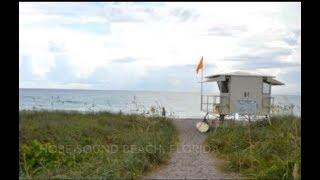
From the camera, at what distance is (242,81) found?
17.4m

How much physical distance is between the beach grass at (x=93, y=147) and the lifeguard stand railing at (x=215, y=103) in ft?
6.81

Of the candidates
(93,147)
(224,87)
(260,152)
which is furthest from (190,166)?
(224,87)

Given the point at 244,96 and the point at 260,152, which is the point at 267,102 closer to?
the point at 244,96

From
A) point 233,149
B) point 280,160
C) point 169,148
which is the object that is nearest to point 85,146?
point 169,148

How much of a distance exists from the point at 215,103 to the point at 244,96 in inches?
52.4

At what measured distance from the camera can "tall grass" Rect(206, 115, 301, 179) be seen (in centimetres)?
788

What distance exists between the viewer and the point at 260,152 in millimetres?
9352

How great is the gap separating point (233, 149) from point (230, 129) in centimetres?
264

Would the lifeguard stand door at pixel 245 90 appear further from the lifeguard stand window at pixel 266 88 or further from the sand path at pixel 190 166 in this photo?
the sand path at pixel 190 166

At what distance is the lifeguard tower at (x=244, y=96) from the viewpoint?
678 inches

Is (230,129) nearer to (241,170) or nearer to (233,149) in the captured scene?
(233,149)

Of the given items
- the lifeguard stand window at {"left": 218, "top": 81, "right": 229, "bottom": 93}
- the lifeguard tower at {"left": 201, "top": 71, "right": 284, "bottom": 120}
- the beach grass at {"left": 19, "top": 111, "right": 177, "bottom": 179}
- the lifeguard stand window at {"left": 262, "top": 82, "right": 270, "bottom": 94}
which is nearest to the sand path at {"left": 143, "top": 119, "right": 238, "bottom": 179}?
the beach grass at {"left": 19, "top": 111, "right": 177, "bottom": 179}

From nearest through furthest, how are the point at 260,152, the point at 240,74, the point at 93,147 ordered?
the point at 260,152, the point at 93,147, the point at 240,74
